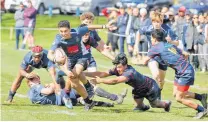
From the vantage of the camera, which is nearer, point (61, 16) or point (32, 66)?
point (32, 66)

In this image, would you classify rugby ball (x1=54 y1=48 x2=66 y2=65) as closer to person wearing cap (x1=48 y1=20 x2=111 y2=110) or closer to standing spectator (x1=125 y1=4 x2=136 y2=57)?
person wearing cap (x1=48 y1=20 x2=111 y2=110)

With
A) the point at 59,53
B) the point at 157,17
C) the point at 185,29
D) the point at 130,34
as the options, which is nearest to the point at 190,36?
the point at 185,29

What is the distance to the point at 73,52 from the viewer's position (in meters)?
14.2

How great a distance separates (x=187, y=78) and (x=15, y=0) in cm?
3120

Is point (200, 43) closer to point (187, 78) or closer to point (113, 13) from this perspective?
point (113, 13)

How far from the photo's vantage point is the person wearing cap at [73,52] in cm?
1368

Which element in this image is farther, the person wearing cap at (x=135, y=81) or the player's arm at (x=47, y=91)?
the player's arm at (x=47, y=91)

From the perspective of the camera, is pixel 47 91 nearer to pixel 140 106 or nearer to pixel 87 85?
pixel 87 85

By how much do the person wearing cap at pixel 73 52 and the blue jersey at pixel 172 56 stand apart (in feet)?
3.61

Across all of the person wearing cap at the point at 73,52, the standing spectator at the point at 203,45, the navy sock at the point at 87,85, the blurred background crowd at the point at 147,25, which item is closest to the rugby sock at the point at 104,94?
the navy sock at the point at 87,85

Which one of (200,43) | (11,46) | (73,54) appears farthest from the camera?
(11,46)

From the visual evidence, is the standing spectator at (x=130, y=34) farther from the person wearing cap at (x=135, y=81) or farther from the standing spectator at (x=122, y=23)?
the person wearing cap at (x=135, y=81)

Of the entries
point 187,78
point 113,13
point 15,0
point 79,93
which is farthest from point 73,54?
point 15,0

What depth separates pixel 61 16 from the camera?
46188 mm
